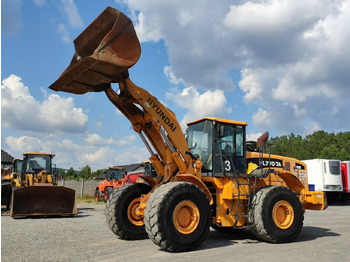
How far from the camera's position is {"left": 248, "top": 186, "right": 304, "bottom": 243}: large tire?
8148 mm

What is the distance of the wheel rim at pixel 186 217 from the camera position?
7.30m

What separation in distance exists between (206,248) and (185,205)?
3.51ft

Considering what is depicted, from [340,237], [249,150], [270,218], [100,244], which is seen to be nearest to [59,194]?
[100,244]

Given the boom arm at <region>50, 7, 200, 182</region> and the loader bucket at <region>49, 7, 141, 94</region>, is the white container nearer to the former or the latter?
the boom arm at <region>50, 7, 200, 182</region>

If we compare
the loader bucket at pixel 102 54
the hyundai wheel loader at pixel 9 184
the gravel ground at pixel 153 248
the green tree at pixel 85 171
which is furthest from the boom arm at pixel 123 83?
the green tree at pixel 85 171

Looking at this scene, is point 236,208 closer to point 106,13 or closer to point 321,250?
point 321,250

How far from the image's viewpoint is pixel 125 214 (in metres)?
8.81

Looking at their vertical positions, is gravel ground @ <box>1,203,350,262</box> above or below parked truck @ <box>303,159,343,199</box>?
below

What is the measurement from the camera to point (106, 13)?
739cm

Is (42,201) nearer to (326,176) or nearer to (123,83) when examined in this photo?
(123,83)

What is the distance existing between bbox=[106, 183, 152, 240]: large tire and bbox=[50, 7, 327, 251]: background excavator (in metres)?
0.02

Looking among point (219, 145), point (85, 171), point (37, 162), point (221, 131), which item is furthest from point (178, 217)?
point (85, 171)

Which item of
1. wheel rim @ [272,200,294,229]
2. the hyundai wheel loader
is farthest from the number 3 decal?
the hyundai wheel loader

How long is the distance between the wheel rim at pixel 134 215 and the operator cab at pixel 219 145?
6.18 feet
